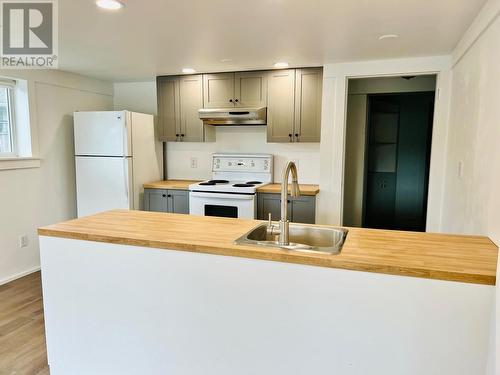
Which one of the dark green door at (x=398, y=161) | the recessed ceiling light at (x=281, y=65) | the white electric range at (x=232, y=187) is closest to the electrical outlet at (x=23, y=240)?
the white electric range at (x=232, y=187)

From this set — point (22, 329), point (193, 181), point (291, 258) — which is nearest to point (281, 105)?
→ point (193, 181)

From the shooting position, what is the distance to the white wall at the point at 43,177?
3.54 m

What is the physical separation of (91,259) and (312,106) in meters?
2.70

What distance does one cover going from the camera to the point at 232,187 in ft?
12.2

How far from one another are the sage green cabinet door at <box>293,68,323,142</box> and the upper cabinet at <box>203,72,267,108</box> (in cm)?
39

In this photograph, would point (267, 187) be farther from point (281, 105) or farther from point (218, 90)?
point (218, 90)

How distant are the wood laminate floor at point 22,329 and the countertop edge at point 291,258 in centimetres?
98

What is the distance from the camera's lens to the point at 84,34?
2646 mm

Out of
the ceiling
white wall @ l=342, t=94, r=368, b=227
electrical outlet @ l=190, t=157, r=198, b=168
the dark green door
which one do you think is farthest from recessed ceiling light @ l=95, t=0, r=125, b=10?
the dark green door

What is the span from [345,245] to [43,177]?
3.55 meters

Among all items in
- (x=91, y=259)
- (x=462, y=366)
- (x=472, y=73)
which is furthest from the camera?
(x=472, y=73)

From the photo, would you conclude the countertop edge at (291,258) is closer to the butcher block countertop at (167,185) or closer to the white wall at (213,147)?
the butcher block countertop at (167,185)

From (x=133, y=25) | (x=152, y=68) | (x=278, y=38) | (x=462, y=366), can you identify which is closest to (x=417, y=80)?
(x=278, y=38)

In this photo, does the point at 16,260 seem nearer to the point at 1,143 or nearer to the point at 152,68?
the point at 1,143
